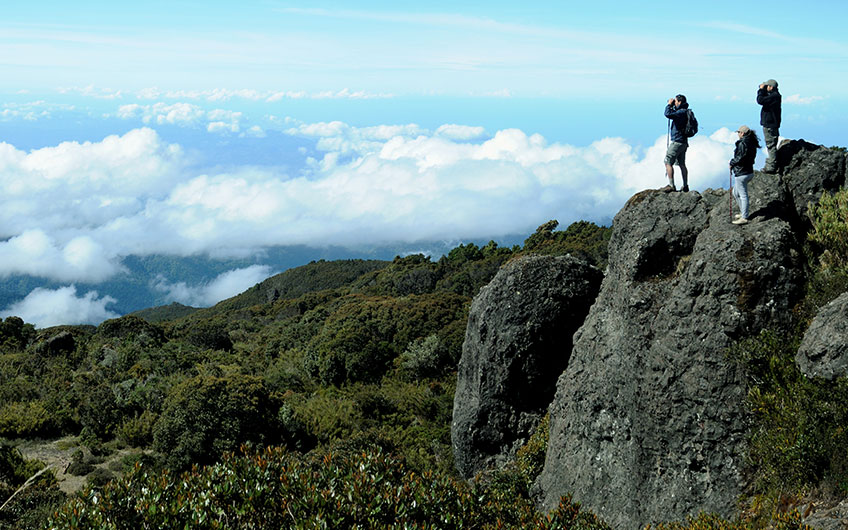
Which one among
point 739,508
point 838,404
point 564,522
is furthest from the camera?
point 739,508

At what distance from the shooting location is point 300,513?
6410mm

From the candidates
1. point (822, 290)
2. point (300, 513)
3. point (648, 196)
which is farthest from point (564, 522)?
point (648, 196)

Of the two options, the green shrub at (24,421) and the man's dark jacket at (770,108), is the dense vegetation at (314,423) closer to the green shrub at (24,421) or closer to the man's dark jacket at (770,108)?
the green shrub at (24,421)

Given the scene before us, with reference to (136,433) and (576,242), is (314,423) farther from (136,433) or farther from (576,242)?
(576,242)

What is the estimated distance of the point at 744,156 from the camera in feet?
35.2

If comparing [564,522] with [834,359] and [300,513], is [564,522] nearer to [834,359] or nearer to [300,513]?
[300,513]

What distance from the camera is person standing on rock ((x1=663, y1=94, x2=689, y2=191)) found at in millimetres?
12680

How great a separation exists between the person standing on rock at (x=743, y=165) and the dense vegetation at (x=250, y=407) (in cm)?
676

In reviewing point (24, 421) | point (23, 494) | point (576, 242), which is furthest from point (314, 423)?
point (576, 242)

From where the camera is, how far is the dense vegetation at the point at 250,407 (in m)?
7.53

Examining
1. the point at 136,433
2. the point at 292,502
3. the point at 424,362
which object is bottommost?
the point at 136,433

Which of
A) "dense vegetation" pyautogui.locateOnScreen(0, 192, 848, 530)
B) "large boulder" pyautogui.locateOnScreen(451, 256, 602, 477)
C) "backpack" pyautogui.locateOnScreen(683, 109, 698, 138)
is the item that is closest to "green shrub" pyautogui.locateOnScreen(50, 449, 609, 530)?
"dense vegetation" pyautogui.locateOnScreen(0, 192, 848, 530)

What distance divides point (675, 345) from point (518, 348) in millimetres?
5601

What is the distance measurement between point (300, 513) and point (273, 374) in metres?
23.1
